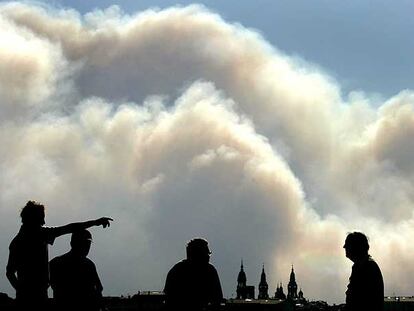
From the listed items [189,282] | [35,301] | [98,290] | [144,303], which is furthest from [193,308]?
[144,303]

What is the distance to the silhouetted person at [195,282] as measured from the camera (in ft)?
31.0

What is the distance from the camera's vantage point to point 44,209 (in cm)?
1015

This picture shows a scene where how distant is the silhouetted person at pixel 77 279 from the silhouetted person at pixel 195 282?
82 cm

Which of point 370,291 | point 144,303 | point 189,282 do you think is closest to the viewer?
point 189,282

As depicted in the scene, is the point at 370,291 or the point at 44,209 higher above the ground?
the point at 44,209

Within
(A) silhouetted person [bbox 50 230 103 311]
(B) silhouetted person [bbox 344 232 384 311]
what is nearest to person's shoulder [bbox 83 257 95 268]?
(A) silhouetted person [bbox 50 230 103 311]

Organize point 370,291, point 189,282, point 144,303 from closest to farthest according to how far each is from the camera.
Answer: point 189,282 → point 370,291 → point 144,303

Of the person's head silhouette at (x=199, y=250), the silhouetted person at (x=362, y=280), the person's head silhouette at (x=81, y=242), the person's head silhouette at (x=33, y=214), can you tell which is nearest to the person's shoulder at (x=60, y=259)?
the person's head silhouette at (x=81, y=242)

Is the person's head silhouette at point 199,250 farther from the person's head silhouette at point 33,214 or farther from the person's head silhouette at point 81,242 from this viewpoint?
the person's head silhouette at point 33,214

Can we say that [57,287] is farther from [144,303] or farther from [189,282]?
[144,303]

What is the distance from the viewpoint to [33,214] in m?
10.1

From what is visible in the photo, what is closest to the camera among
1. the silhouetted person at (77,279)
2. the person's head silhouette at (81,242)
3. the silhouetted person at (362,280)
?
the silhouetted person at (77,279)

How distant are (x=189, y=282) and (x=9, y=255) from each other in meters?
2.14

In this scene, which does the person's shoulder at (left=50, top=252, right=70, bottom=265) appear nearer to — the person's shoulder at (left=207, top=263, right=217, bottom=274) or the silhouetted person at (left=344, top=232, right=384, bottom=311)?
the person's shoulder at (left=207, top=263, right=217, bottom=274)
